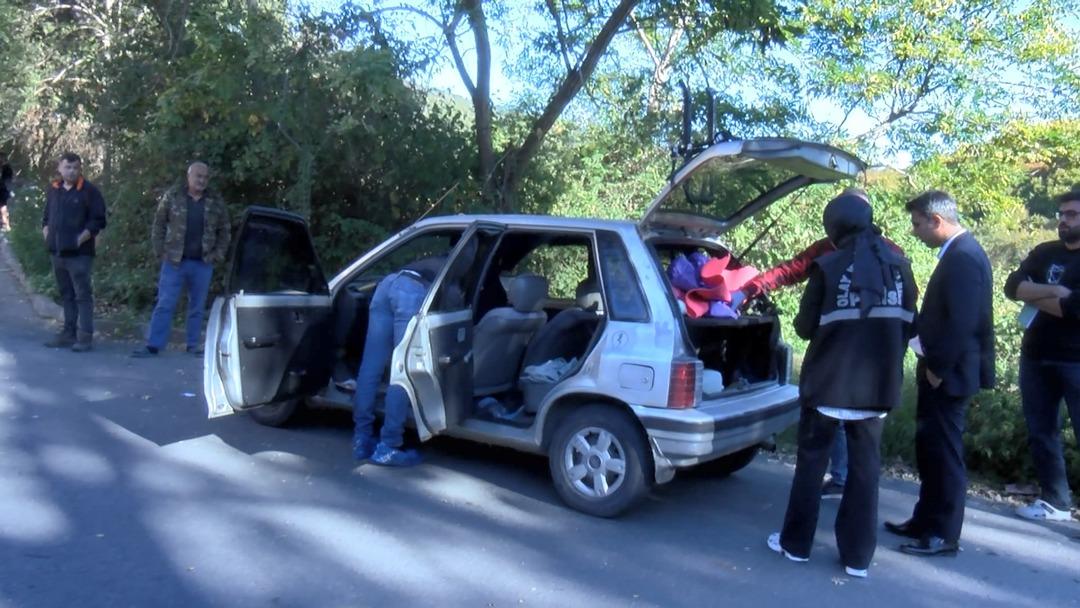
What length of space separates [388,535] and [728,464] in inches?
95.1

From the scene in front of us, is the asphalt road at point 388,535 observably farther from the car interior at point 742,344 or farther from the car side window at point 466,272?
the car side window at point 466,272

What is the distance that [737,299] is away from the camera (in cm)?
583

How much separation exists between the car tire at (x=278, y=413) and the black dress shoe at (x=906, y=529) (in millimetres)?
3712

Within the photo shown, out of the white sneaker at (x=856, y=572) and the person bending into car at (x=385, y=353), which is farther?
the person bending into car at (x=385, y=353)

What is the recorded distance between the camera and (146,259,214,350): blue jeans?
9.10 metres

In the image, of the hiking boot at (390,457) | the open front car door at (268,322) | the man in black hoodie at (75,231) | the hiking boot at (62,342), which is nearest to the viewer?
the open front car door at (268,322)

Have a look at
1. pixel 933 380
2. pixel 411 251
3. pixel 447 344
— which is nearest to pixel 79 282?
pixel 411 251

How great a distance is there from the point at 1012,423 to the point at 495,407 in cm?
345

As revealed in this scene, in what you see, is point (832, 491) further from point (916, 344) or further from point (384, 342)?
point (384, 342)

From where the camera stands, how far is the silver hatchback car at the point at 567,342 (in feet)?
17.4

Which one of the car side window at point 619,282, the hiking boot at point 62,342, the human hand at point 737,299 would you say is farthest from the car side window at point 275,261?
the hiking boot at point 62,342

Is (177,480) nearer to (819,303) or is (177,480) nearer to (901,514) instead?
(819,303)

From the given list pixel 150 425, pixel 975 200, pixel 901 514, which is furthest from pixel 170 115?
pixel 975 200

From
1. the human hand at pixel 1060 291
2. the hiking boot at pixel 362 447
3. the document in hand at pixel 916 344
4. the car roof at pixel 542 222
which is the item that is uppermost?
the car roof at pixel 542 222
